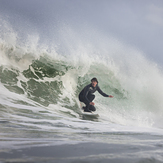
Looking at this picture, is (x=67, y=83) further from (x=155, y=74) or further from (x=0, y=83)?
(x=155, y=74)

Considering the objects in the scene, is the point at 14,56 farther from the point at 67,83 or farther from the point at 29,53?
the point at 67,83

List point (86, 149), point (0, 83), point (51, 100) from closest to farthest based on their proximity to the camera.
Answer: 1. point (86, 149)
2. point (0, 83)
3. point (51, 100)

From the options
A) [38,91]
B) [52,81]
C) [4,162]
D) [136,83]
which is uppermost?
[136,83]

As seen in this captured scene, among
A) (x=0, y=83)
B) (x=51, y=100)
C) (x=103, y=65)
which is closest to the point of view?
(x=0, y=83)

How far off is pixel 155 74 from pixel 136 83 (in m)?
1.49

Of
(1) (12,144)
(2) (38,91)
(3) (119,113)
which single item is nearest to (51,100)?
(2) (38,91)

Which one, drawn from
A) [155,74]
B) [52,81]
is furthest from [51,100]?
[155,74]

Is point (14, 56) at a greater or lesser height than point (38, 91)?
greater

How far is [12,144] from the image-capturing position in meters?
2.27

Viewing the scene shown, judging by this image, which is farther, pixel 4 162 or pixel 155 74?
pixel 155 74

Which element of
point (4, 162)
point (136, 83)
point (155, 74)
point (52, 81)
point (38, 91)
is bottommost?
point (4, 162)

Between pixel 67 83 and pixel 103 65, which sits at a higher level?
pixel 103 65

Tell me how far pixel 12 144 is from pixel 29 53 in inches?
324

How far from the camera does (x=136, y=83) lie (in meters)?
11.0
